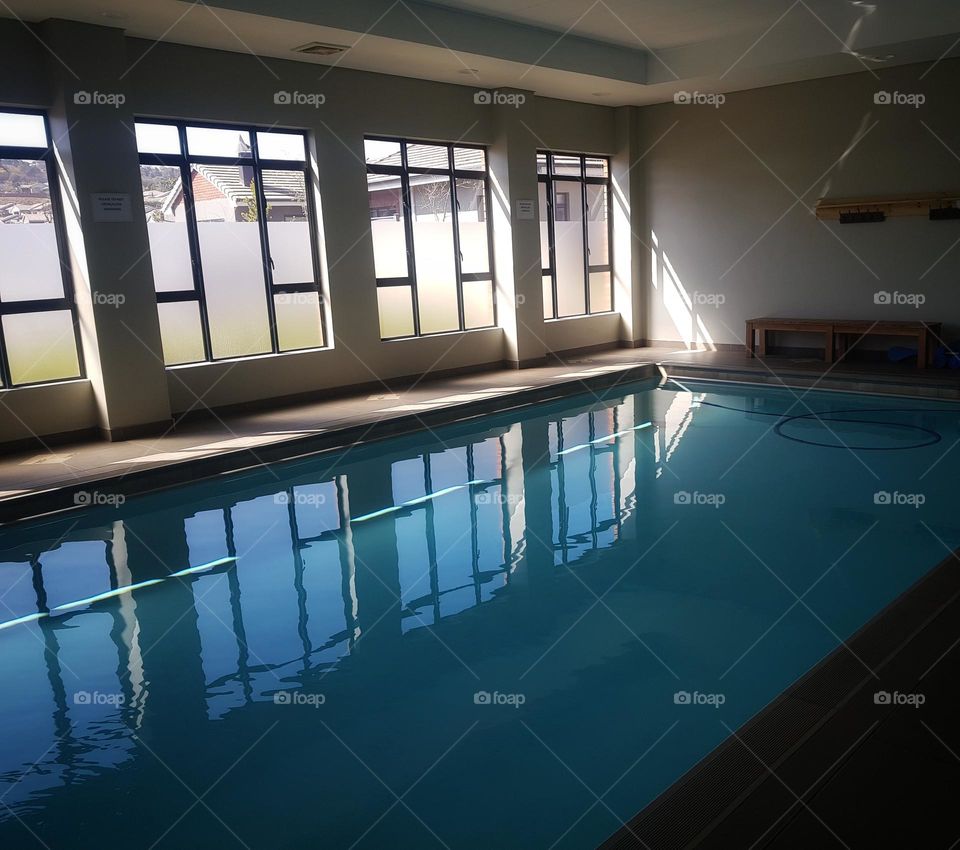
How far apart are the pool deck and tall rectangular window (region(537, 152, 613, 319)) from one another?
88cm

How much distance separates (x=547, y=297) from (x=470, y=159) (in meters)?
2.08

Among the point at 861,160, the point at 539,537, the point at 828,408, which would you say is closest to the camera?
the point at 539,537

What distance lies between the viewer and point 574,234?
36.6 ft

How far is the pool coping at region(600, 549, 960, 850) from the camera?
83.0 inches

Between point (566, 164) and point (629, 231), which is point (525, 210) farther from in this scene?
point (629, 231)

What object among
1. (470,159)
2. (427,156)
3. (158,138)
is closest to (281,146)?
(158,138)

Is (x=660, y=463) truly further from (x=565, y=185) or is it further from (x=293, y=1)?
(x=565, y=185)

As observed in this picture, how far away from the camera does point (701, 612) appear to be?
375 cm

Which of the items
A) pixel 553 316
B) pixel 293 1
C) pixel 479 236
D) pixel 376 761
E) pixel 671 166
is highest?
pixel 293 1

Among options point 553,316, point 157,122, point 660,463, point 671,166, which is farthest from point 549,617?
point 671,166

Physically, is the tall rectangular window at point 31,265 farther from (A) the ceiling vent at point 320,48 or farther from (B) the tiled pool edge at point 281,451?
(A) the ceiling vent at point 320,48

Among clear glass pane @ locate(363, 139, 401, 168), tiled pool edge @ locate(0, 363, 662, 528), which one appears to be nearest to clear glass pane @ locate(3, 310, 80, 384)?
tiled pool edge @ locate(0, 363, 662, 528)

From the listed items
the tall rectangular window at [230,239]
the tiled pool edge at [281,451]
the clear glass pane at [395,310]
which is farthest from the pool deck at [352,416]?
the tall rectangular window at [230,239]

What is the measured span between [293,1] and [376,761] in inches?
224
